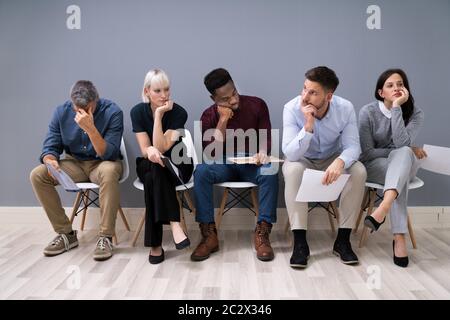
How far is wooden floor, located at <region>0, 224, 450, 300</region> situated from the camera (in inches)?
80.8

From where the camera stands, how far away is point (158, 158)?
8.14ft

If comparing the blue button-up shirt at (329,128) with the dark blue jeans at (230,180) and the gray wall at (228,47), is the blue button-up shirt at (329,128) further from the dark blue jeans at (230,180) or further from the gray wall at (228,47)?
the gray wall at (228,47)

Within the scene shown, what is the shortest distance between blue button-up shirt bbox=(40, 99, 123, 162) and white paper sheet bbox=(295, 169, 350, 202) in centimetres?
117

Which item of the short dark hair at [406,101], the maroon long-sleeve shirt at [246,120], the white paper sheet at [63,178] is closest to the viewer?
the white paper sheet at [63,178]

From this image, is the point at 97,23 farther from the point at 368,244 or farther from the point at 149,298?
the point at 368,244

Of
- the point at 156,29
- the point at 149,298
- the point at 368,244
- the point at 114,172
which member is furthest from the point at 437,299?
the point at 156,29

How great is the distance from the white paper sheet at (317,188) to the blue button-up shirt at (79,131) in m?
1.17

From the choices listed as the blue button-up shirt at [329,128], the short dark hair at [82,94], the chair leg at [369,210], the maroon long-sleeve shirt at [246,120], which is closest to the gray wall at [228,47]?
the maroon long-sleeve shirt at [246,120]

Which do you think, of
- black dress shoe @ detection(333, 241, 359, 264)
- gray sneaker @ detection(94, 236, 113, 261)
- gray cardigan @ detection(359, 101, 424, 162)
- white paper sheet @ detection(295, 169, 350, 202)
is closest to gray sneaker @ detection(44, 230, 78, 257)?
gray sneaker @ detection(94, 236, 113, 261)

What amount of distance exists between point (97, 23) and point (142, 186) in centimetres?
125

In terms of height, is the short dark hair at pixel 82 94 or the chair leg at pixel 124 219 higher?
the short dark hair at pixel 82 94

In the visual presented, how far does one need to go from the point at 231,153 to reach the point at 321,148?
1.92ft

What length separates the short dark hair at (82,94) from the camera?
2.66m

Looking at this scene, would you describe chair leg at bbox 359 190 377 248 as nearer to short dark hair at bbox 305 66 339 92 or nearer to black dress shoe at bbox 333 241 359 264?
black dress shoe at bbox 333 241 359 264
